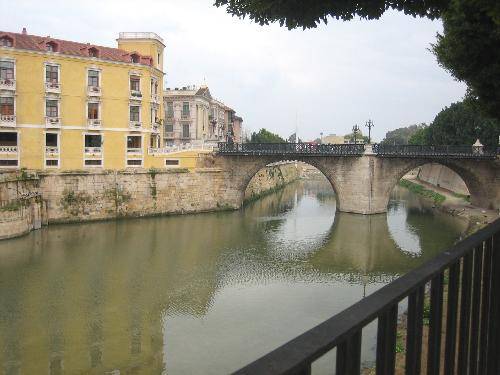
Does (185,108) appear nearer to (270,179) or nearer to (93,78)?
(270,179)

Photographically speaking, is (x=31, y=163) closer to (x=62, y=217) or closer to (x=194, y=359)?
(x=62, y=217)

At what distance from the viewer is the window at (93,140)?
3475 centimetres

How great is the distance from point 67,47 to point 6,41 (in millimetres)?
4013

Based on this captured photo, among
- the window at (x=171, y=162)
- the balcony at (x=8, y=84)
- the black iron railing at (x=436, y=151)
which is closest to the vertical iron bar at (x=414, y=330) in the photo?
the balcony at (x=8, y=84)

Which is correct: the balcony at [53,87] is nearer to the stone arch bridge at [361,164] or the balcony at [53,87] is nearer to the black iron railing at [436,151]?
the stone arch bridge at [361,164]

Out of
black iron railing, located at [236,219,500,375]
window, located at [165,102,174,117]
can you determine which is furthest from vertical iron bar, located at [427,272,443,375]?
window, located at [165,102,174,117]

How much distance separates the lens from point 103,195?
34.2m

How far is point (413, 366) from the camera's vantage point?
2.58m

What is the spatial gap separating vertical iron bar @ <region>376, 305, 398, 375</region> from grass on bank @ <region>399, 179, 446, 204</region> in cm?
4775

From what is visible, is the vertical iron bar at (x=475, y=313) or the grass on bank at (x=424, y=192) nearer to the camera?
the vertical iron bar at (x=475, y=313)

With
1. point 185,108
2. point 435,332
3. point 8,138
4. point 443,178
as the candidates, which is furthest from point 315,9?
point 443,178

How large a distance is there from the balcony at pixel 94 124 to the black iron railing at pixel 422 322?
111 ft

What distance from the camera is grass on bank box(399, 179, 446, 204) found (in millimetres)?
48287

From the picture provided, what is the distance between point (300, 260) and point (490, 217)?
763 inches
